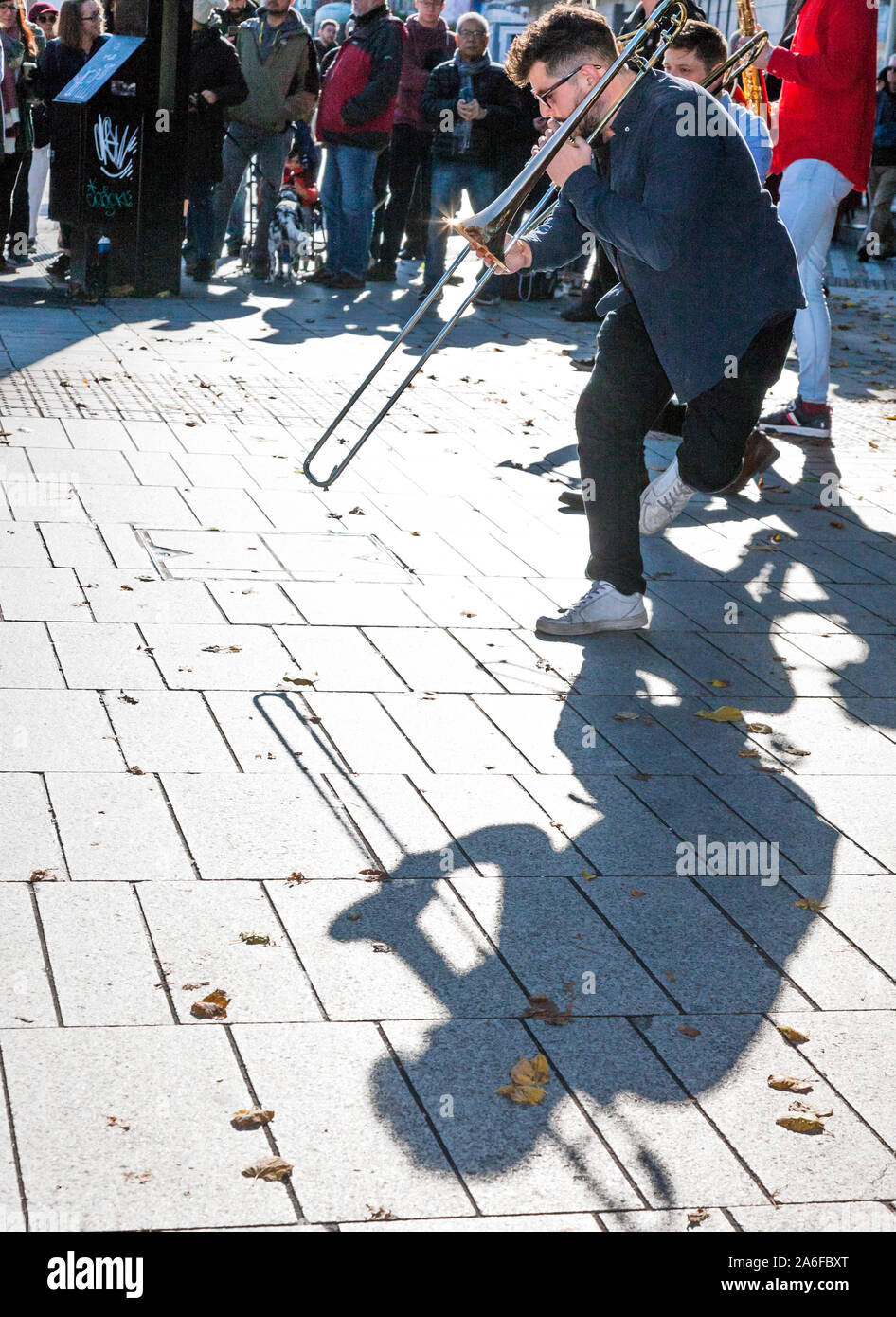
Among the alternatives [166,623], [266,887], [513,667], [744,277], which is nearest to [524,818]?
[266,887]

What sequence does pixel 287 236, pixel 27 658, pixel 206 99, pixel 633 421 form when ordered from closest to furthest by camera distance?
pixel 27 658, pixel 633 421, pixel 206 99, pixel 287 236

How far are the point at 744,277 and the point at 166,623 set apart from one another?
7.12 feet

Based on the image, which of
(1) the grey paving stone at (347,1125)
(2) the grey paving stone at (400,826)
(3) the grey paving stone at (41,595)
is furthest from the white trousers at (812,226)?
Answer: (1) the grey paving stone at (347,1125)

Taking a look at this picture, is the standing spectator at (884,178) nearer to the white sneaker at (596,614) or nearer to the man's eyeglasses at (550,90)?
the white sneaker at (596,614)

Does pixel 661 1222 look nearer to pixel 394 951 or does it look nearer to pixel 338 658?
pixel 394 951

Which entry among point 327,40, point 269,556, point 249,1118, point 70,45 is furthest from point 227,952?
point 327,40

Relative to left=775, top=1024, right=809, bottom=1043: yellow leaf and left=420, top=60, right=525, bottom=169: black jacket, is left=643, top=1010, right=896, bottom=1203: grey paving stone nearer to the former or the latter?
left=775, top=1024, right=809, bottom=1043: yellow leaf

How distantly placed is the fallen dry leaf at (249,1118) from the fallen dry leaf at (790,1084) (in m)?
0.97

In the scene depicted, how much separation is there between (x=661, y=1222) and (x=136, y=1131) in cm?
90

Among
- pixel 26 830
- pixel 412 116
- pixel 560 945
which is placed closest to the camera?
pixel 560 945

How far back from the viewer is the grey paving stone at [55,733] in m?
4.16

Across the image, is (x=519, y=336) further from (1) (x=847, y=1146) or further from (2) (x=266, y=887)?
(1) (x=847, y=1146)

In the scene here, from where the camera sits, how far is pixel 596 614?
5523 millimetres

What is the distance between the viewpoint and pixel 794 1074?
3160 mm
